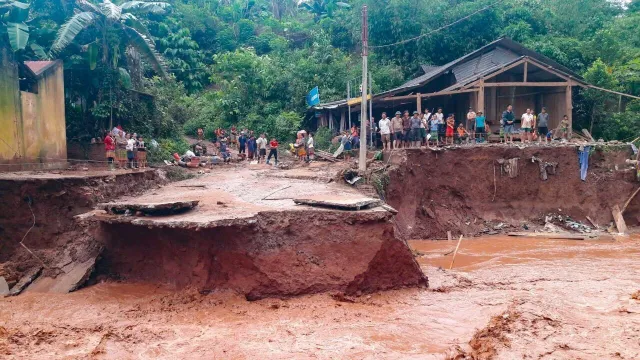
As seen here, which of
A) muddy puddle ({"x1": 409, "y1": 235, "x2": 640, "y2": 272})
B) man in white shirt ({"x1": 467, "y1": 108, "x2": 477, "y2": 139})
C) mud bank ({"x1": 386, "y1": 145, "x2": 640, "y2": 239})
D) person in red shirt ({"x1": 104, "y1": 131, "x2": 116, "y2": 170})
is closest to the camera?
muddy puddle ({"x1": 409, "y1": 235, "x2": 640, "y2": 272})

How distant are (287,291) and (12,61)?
10.9m

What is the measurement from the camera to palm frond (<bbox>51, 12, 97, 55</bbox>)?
51.5ft

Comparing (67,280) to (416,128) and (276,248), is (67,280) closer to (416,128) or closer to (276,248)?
(276,248)

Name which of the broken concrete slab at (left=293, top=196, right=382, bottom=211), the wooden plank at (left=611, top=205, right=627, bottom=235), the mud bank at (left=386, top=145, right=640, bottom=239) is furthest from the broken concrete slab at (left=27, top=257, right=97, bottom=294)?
the wooden plank at (left=611, top=205, right=627, bottom=235)

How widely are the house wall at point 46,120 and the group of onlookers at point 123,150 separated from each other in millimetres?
1345

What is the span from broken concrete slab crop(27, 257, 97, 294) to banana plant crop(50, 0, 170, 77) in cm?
777

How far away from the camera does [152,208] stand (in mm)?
9875

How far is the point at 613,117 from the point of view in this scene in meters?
23.2

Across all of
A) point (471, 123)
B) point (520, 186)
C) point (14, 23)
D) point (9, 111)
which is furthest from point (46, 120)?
point (520, 186)

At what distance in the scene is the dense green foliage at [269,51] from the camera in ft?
60.1

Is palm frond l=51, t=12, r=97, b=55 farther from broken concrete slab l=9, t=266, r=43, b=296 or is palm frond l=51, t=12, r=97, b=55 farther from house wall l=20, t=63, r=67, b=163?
broken concrete slab l=9, t=266, r=43, b=296

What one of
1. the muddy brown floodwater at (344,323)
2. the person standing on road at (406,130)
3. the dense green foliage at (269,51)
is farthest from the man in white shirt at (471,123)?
the muddy brown floodwater at (344,323)

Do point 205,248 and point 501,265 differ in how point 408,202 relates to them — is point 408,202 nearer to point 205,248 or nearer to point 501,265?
point 501,265

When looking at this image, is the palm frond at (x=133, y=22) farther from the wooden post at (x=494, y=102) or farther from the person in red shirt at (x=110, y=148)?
the wooden post at (x=494, y=102)
